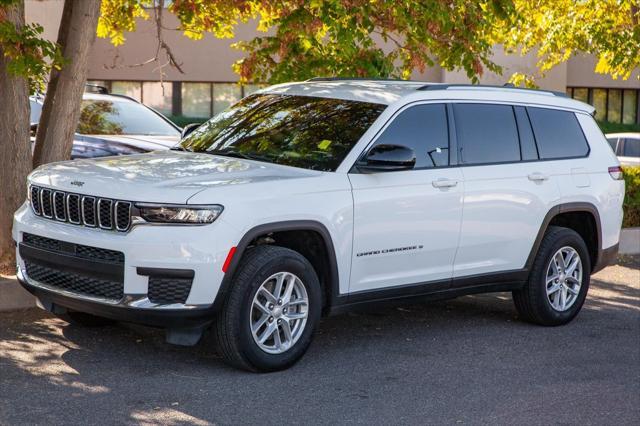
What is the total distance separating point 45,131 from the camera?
10.6 metres

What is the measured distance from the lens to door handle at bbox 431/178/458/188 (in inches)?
322

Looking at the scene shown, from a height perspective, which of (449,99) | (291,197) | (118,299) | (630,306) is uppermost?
(449,99)

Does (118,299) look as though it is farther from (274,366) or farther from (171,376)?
(274,366)

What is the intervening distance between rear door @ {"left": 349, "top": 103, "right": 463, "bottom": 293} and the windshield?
Result: 9.2 inches

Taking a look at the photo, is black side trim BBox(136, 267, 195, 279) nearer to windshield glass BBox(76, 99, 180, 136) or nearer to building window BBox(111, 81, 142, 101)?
windshield glass BBox(76, 99, 180, 136)

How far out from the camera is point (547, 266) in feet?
30.2

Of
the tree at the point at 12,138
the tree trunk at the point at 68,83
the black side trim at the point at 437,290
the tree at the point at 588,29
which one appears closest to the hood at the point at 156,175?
the black side trim at the point at 437,290

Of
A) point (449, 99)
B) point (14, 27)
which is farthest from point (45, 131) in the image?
point (449, 99)

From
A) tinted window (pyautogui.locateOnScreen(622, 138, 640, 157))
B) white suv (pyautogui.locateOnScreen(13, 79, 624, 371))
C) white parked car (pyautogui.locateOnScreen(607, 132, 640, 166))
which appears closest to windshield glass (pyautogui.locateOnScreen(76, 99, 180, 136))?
white suv (pyautogui.locateOnScreen(13, 79, 624, 371))

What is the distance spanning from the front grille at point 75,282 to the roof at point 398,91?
2413 mm

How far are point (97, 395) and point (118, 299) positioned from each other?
61 cm

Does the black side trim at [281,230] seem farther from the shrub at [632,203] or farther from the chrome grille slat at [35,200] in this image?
the shrub at [632,203]

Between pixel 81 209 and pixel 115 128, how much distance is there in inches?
263

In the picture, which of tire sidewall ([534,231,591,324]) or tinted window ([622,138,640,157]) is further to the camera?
tinted window ([622,138,640,157])
